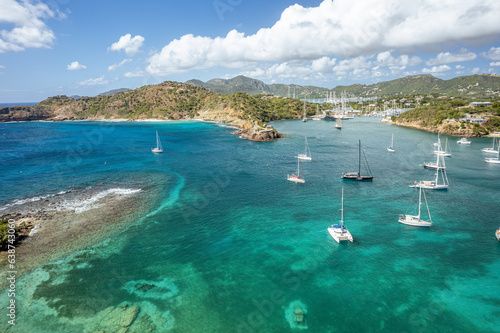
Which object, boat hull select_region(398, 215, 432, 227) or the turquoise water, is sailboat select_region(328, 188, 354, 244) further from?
boat hull select_region(398, 215, 432, 227)

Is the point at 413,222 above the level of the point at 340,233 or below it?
below

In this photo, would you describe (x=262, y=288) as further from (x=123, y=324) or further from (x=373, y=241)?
(x=373, y=241)

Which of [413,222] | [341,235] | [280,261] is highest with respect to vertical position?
[341,235]

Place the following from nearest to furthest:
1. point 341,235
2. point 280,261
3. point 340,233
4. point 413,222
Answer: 1. point 280,261
2. point 341,235
3. point 340,233
4. point 413,222

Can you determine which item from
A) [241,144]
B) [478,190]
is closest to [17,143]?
[241,144]

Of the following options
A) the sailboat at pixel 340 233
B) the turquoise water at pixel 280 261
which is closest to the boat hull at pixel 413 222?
the turquoise water at pixel 280 261

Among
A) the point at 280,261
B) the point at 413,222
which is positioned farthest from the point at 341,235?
the point at 413,222

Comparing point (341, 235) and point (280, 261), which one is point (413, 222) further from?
point (280, 261)

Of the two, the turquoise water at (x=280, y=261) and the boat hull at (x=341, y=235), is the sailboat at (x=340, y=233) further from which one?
the turquoise water at (x=280, y=261)

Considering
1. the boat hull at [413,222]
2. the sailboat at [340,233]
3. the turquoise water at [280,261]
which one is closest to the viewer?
the turquoise water at [280,261]
